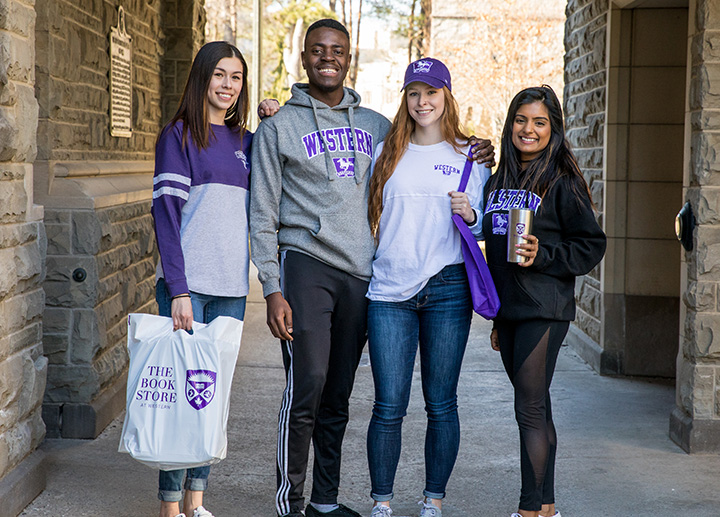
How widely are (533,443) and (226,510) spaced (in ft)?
4.86

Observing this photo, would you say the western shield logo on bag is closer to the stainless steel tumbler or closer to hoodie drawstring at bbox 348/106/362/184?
hoodie drawstring at bbox 348/106/362/184

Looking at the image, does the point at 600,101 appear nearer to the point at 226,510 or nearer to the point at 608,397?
the point at 608,397

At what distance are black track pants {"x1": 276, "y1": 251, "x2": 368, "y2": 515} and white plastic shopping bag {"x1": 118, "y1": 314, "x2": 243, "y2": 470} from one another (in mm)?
346

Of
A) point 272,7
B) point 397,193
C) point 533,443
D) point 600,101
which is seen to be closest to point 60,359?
point 397,193

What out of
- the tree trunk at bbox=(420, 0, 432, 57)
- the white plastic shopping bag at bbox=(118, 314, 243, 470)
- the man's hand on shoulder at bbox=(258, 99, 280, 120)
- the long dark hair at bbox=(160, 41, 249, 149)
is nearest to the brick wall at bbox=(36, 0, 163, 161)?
the long dark hair at bbox=(160, 41, 249, 149)

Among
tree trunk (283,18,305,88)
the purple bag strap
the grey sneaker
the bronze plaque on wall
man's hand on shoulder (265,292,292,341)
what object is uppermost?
tree trunk (283,18,305,88)

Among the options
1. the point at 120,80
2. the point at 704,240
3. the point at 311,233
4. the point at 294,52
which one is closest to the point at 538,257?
the point at 311,233

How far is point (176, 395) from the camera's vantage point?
337 centimetres

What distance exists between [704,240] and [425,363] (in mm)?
2029

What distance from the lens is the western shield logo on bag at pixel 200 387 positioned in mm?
3377

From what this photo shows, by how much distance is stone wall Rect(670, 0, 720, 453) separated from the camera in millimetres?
4805

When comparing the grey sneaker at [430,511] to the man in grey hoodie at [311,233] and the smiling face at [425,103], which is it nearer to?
the man in grey hoodie at [311,233]

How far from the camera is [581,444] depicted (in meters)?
5.11

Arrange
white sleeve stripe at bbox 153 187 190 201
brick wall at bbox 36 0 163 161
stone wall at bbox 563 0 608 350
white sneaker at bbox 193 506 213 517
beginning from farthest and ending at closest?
stone wall at bbox 563 0 608 350
brick wall at bbox 36 0 163 161
white sneaker at bbox 193 506 213 517
white sleeve stripe at bbox 153 187 190 201
